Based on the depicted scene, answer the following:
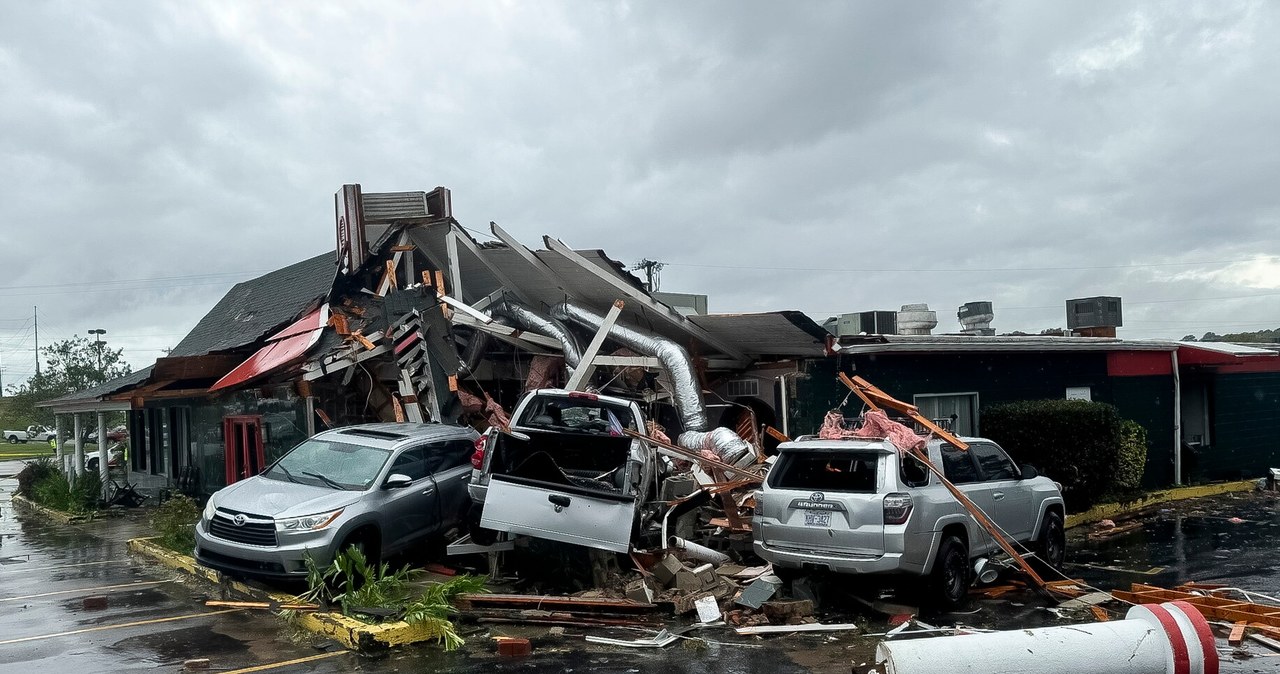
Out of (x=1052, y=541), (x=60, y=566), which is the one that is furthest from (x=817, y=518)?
(x=60, y=566)

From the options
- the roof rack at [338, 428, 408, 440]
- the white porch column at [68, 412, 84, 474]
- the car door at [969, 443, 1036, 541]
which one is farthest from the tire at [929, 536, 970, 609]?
the white porch column at [68, 412, 84, 474]

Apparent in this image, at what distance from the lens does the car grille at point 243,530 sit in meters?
10.1

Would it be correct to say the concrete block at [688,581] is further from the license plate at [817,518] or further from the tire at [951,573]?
the tire at [951,573]

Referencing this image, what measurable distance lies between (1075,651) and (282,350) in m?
12.5

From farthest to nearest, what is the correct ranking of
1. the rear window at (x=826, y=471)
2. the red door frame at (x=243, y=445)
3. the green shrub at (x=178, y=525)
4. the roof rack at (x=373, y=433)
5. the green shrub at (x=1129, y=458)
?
the red door frame at (x=243, y=445)
the green shrub at (x=1129, y=458)
the green shrub at (x=178, y=525)
the roof rack at (x=373, y=433)
the rear window at (x=826, y=471)

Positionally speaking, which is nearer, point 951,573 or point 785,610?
point 785,610

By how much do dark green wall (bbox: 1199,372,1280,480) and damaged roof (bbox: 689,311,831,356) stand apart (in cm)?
1171

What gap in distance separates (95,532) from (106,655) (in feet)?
34.1

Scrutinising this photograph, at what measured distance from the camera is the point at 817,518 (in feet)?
31.1

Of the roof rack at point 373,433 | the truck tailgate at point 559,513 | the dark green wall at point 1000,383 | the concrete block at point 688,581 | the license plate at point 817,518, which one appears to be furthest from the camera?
the dark green wall at point 1000,383

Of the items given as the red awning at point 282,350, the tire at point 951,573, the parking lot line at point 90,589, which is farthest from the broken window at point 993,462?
the parking lot line at point 90,589

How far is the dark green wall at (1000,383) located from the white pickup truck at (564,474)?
4.71 metres

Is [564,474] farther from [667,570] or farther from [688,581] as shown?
[688,581]

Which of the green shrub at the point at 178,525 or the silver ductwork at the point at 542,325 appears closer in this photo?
the green shrub at the point at 178,525
